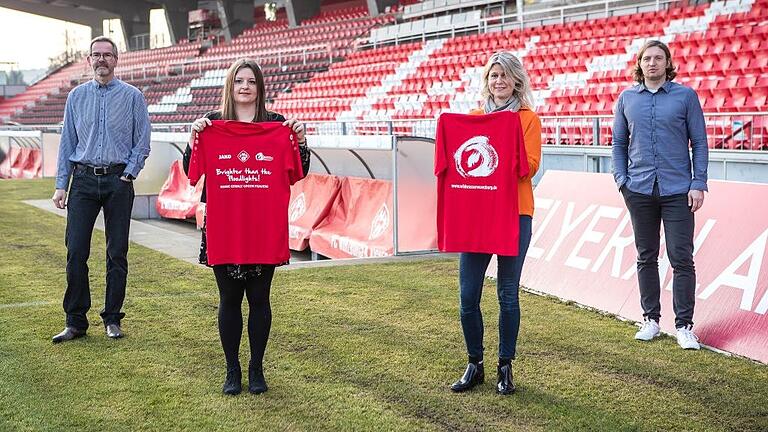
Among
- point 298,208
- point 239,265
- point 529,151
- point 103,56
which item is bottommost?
point 298,208

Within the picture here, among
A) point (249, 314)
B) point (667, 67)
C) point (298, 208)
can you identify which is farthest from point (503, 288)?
point (298, 208)

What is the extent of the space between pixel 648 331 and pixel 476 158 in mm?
1798

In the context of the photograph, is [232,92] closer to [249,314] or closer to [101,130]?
[249,314]

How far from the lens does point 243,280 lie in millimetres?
4184

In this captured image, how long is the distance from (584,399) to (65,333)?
3030 mm

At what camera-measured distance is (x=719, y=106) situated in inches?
474

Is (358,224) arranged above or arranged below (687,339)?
above

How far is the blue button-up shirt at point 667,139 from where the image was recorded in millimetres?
5031

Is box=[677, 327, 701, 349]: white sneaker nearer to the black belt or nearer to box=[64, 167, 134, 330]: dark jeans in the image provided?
box=[64, 167, 134, 330]: dark jeans

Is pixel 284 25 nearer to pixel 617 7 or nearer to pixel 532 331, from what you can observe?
pixel 617 7

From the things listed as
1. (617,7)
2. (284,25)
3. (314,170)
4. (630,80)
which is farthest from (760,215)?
(284,25)

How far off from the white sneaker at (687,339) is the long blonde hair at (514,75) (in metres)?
1.76

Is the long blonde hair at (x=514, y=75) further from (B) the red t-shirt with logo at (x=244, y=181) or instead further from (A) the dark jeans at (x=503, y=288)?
(B) the red t-shirt with logo at (x=244, y=181)

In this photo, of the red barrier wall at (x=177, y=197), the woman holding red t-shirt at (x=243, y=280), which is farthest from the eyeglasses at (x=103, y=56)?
the red barrier wall at (x=177, y=197)
